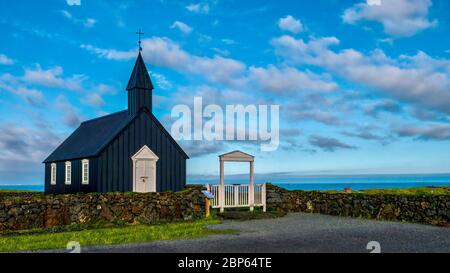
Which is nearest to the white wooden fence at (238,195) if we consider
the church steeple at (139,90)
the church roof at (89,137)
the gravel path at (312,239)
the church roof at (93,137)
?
the gravel path at (312,239)

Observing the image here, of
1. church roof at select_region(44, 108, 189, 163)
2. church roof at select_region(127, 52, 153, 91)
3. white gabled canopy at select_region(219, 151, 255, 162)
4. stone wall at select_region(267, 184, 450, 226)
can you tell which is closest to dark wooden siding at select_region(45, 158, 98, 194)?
church roof at select_region(44, 108, 189, 163)

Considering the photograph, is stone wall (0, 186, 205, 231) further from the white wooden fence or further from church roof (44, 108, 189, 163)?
church roof (44, 108, 189, 163)

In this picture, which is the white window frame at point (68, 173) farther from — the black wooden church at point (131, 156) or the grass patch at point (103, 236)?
the grass patch at point (103, 236)

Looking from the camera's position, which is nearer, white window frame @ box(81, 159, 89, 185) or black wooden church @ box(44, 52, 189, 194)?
black wooden church @ box(44, 52, 189, 194)

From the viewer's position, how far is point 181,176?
114 feet

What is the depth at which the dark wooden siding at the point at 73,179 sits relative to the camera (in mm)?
31594

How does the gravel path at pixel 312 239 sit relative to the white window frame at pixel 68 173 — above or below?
below

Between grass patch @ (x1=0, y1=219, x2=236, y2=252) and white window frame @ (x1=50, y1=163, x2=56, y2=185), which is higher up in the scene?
white window frame @ (x1=50, y1=163, x2=56, y2=185)

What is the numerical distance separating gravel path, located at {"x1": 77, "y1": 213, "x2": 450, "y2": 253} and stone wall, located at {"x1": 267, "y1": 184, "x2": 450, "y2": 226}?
135 centimetres

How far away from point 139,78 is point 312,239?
21.6m

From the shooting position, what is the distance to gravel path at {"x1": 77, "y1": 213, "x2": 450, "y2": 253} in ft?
48.5
